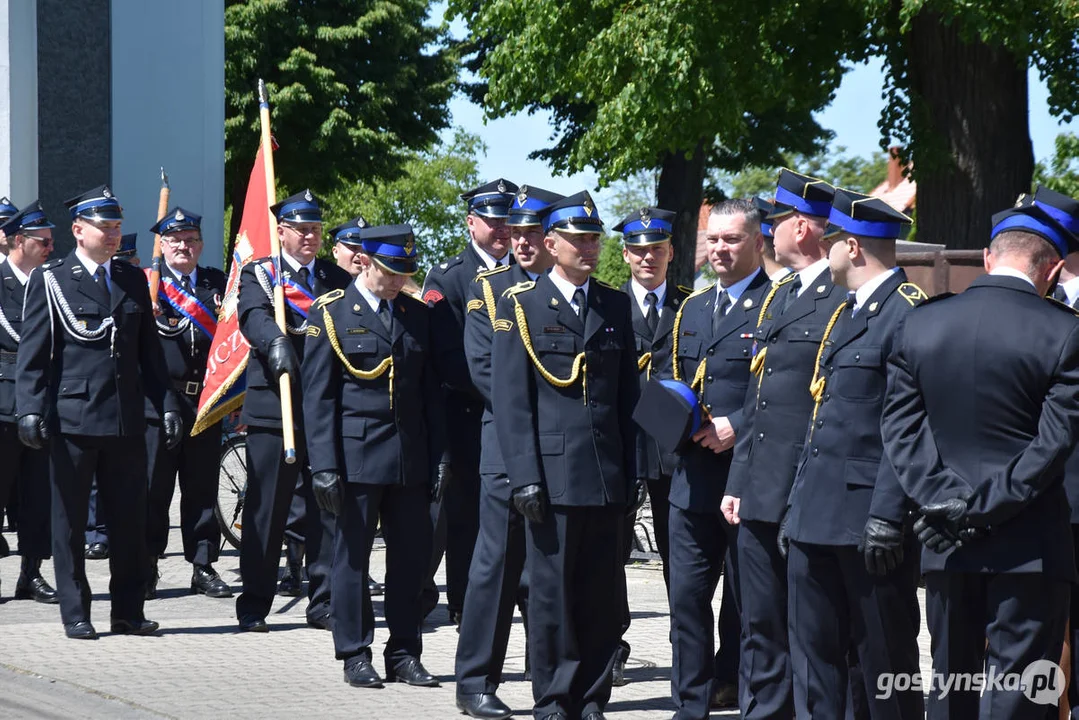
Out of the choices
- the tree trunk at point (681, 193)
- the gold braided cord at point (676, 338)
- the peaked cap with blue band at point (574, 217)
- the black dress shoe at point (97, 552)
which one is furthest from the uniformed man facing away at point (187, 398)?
the tree trunk at point (681, 193)

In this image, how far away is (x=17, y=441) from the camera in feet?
34.8

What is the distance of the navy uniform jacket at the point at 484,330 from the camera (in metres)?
7.61

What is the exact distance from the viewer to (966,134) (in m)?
18.8

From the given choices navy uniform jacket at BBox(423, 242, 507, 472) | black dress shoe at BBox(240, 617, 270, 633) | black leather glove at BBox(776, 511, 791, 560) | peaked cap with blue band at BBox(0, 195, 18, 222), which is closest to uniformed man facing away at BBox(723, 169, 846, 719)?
black leather glove at BBox(776, 511, 791, 560)

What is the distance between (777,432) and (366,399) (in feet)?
8.04

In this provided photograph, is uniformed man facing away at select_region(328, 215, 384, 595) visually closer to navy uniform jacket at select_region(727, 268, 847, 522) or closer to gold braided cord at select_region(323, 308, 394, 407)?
gold braided cord at select_region(323, 308, 394, 407)

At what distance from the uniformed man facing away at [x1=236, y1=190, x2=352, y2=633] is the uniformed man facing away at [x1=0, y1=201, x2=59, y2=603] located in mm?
1736

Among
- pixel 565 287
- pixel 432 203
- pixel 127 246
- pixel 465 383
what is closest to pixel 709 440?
pixel 565 287

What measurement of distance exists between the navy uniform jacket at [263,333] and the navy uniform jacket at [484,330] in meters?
1.89

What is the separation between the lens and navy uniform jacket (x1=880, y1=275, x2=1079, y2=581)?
504 centimetres

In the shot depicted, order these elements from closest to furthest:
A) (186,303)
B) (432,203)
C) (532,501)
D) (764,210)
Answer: (532,501), (764,210), (186,303), (432,203)

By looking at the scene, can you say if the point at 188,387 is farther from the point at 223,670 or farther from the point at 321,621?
the point at 223,670

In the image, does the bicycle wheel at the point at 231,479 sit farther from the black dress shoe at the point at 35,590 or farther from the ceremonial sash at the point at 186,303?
the black dress shoe at the point at 35,590

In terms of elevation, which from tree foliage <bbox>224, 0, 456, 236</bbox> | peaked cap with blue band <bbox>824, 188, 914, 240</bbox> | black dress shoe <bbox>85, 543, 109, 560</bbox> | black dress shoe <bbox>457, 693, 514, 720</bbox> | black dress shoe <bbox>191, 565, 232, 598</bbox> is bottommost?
black dress shoe <bbox>457, 693, 514, 720</bbox>
